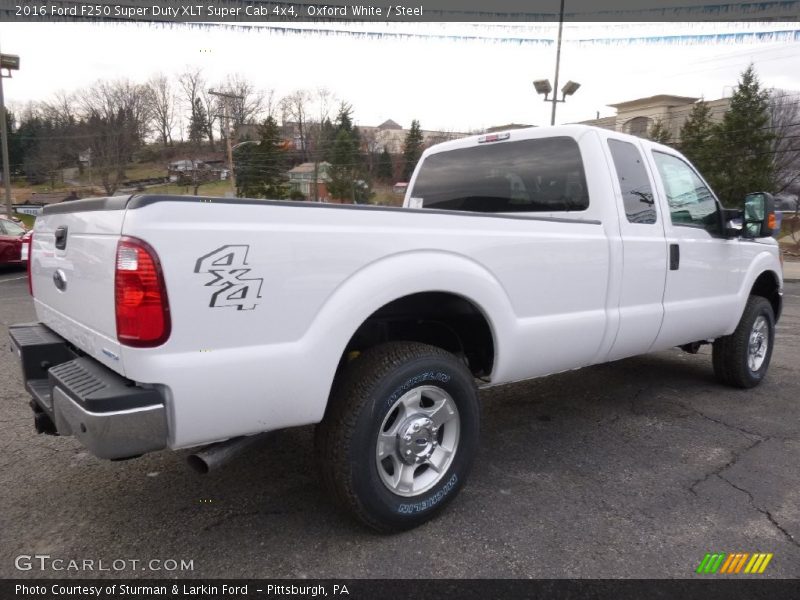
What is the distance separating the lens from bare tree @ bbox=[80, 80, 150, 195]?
1524 inches

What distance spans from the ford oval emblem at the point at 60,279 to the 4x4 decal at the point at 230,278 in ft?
3.06

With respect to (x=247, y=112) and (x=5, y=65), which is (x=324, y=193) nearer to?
(x=247, y=112)

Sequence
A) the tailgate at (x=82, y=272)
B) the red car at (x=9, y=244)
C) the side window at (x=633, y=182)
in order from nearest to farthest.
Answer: the tailgate at (x=82, y=272)
the side window at (x=633, y=182)
the red car at (x=9, y=244)

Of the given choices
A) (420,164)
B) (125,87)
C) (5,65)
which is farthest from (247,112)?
(420,164)

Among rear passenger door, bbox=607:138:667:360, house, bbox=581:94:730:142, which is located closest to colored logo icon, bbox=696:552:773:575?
rear passenger door, bbox=607:138:667:360

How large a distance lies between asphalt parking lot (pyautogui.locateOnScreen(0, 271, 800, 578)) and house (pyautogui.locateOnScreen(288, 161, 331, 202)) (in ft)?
151

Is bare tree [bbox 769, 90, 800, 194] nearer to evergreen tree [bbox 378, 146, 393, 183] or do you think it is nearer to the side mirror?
evergreen tree [bbox 378, 146, 393, 183]

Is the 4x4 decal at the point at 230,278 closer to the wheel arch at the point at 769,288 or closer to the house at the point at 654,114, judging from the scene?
the wheel arch at the point at 769,288

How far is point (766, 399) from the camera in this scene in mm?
4727

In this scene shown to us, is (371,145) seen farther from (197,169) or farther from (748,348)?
(748,348)

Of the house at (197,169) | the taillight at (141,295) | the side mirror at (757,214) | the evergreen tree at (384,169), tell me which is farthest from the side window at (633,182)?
the evergreen tree at (384,169)

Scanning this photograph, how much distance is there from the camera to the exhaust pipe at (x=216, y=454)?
84.0 inches

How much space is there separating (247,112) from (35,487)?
46850mm

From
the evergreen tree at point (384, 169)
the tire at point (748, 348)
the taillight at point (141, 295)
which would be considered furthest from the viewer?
the evergreen tree at point (384, 169)
